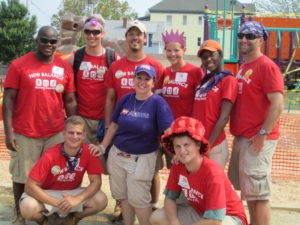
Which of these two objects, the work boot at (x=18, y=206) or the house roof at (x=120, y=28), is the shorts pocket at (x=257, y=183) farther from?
the house roof at (x=120, y=28)

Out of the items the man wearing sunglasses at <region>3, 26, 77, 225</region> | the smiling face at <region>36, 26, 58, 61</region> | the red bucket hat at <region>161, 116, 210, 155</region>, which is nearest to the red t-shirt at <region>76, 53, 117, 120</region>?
the man wearing sunglasses at <region>3, 26, 77, 225</region>

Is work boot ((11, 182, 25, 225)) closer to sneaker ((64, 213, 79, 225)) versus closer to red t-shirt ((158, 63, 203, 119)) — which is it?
sneaker ((64, 213, 79, 225))

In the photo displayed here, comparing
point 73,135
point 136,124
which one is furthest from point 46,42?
point 136,124

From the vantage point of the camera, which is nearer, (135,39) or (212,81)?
(212,81)

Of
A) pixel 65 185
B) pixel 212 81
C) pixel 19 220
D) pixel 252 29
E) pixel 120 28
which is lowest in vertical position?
pixel 19 220

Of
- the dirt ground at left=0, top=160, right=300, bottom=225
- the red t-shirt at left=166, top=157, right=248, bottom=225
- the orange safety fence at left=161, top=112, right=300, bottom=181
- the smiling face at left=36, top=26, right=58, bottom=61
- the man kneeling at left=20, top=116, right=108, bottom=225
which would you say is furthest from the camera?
the orange safety fence at left=161, top=112, right=300, bottom=181

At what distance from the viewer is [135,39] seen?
15.3 feet

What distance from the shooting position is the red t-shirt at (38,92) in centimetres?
458

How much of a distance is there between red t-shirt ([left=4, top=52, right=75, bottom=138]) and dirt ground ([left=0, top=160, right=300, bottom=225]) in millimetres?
1090

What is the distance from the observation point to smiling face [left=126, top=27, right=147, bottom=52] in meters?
4.66

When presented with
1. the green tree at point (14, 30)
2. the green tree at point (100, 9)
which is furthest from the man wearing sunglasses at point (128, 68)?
the green tree at point (100, 9)

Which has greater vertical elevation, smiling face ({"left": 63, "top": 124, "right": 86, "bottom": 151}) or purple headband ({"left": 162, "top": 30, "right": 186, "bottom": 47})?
purple headband ({"left": 162, "top": 30, "right": 186, "bottom": 47})

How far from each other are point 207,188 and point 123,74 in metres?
1.64

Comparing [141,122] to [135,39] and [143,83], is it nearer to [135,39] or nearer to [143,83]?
[143,83]
